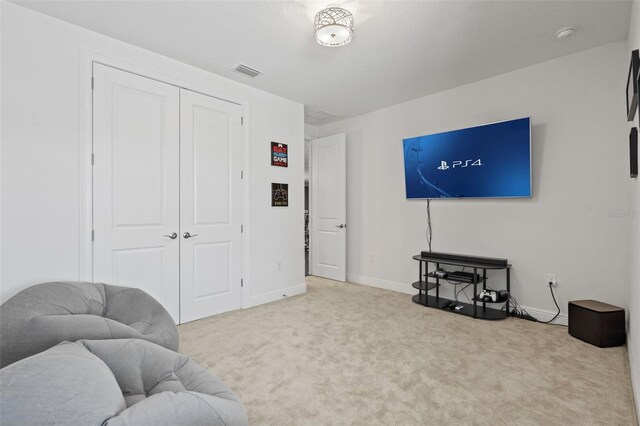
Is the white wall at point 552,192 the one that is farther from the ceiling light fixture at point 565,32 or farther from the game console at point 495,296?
the ceiling light fixture at point 565,32

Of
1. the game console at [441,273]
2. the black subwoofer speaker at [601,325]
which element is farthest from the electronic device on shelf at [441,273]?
the black subwoofer speaker at [601,325]

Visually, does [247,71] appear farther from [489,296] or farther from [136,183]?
[489,296]

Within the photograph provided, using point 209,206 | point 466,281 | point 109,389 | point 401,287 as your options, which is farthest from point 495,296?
point 109,389

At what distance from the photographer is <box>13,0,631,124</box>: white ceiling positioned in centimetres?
239

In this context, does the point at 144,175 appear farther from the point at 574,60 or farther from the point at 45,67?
the point at 574,60

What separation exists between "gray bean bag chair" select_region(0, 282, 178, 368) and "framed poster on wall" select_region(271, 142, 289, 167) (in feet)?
7.78

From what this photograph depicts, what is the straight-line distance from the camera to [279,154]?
423cm

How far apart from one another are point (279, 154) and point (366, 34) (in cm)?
195

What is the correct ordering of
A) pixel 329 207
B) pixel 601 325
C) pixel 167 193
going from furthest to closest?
pixel 329 207 → pixel 167 193 → pixel 601 325

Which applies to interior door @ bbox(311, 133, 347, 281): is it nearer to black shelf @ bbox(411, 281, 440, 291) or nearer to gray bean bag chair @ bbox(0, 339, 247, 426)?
black shelf @ bbox(411, 281, 440, 291)

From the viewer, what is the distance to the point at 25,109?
2398 mm

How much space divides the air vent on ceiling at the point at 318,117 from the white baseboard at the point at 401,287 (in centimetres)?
265

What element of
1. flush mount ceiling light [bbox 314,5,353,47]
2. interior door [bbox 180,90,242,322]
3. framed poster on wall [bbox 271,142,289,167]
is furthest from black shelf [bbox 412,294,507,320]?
flush mount ceiling light [bbox 314,5,353,47]

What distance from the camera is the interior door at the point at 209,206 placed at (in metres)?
3.35
